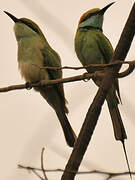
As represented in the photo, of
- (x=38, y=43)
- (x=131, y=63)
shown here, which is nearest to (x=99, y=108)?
(x=131, y=63)

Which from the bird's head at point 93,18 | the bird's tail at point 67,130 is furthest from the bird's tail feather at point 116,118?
the bird's head at point 93,18

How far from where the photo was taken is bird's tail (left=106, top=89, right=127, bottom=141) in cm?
184

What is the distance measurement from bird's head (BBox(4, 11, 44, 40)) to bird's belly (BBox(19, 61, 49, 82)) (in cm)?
23

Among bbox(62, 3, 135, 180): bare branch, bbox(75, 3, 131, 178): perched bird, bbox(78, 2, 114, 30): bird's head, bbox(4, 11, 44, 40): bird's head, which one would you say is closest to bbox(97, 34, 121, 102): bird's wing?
bbox(75, 3, 131, 178): perched bird

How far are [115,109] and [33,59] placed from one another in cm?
56

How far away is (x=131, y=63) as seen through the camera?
1.19m

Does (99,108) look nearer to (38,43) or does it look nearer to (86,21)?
(38,43)

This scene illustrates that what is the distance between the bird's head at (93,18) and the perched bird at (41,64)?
0.37m

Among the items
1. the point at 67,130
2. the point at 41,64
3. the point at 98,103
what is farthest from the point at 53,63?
the point at 98,103

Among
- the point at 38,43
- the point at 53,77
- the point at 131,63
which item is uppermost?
the point at 131,63

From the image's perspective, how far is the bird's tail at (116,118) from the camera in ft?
6.04

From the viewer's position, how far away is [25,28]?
101 inches

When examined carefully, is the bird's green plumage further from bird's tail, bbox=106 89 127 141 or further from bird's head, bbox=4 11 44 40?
bird's head, bbox=4 11 44 40

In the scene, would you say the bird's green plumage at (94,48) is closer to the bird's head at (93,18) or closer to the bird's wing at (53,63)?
the bird's head at (93,18)
